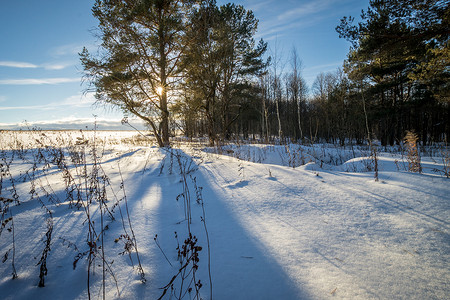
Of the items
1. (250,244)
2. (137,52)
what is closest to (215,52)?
(137,52)

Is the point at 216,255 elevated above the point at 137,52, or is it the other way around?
the point at 137,52

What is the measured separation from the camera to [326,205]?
1.94 metres

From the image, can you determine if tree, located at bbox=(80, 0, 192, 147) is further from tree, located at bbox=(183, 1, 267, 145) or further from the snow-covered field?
the snow-covered field

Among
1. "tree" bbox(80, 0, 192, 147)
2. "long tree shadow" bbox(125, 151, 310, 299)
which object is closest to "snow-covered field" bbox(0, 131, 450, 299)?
"long tree shadow" bbox(125, 151, 310, 299)

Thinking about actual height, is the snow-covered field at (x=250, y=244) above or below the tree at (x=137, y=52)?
below

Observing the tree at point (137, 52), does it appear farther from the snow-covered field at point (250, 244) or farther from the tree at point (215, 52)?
the snow-covered field at point (250, 244)

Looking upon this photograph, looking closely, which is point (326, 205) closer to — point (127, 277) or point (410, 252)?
point (410, 252)

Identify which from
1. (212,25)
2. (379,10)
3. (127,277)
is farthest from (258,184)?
(212,25)

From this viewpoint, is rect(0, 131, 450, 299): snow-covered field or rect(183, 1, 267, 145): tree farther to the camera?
rect(183, 1, 267, 145): tree

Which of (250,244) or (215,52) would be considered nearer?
(250,244)

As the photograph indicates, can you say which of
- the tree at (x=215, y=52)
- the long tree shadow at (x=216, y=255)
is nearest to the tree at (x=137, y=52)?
the tree at (x=215, y=52)

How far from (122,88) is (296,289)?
9.95 m

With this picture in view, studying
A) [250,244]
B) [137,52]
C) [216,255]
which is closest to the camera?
[216,255]

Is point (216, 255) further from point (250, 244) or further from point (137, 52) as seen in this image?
point (137, 52)
